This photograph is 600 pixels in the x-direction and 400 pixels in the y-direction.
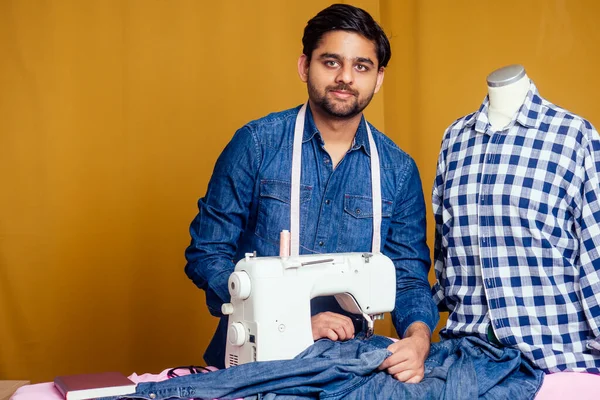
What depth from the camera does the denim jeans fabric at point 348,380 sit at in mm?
1691

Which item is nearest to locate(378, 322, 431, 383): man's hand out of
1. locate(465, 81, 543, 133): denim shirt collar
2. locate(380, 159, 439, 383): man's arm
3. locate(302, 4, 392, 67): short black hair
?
locate(380, 159, 439, 383): man's arm


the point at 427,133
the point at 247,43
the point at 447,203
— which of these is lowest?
the point at 447,203

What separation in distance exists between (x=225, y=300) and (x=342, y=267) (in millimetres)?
329

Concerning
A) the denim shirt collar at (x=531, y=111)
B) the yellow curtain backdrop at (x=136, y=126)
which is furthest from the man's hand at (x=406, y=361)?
the yellow curtain backdrop at (x=136, y=126)

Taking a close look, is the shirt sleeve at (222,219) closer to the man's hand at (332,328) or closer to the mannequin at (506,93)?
the man's hand at (332,328)

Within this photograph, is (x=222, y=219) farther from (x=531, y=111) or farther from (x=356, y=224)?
(x=531, y=111)

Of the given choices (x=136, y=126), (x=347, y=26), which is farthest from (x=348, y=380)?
(x=136, y=126)

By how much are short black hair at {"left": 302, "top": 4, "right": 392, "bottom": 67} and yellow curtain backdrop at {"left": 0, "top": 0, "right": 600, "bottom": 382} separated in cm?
118

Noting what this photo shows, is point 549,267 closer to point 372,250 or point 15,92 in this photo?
point 372,250

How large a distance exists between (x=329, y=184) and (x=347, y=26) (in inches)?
19.4

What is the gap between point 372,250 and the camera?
7.67 feet

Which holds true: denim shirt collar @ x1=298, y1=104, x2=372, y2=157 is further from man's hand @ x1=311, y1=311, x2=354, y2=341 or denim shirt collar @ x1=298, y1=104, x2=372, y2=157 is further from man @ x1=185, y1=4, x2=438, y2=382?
man's hand @ x1=311, y1=311, x2=354, y2=341

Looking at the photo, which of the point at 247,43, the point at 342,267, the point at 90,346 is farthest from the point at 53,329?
the point at 342,267

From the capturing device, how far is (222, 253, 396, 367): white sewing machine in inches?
70.3
